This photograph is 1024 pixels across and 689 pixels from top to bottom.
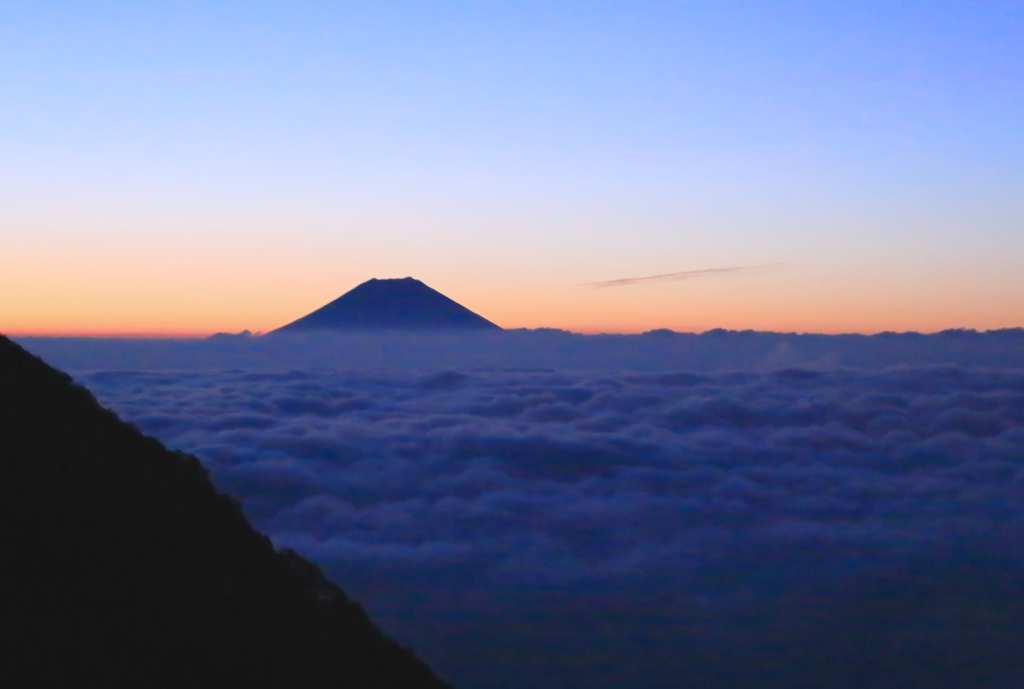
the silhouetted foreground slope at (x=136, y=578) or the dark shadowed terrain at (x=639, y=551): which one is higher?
the silhouetted foreground slope at (x=136, y=578)

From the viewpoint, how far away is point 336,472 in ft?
374

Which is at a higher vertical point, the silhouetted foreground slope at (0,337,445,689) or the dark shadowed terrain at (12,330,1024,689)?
the silhouetted foreground slope at (0,337,445,689)

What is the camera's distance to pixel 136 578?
13.6 meters

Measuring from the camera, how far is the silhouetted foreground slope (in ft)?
36.7

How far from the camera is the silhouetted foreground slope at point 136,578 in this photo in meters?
11.2

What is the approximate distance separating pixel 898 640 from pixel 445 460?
65.7m

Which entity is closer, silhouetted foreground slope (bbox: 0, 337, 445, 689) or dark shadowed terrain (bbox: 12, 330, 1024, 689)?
silhouetted foreground slope (bbox: 0, 337, 445, 689)

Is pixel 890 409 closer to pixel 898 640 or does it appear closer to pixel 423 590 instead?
pixel 898 640

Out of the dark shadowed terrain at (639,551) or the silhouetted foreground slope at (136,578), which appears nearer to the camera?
the silhouetted foreground slope at (136,578)

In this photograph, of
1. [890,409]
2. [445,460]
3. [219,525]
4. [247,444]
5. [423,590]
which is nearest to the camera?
[219,525]

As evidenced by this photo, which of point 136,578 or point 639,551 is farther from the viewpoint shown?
point 639,551

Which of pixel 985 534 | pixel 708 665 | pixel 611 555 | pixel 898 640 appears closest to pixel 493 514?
pixel 611 555

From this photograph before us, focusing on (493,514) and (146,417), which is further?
(146,417)

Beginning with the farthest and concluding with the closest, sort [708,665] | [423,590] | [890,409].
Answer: [890,409], [708,665], [423,590]
